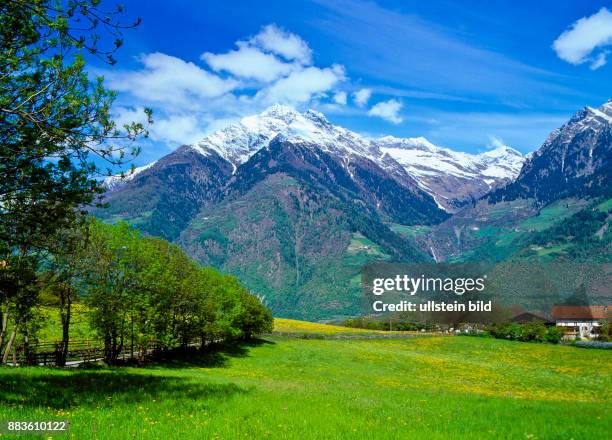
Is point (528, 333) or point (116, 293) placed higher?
point (116, 293)

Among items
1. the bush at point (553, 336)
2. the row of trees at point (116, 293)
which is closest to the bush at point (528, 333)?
the bush at point (553, 336)

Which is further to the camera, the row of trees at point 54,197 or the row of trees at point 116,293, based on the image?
the row of trees at point 116,293

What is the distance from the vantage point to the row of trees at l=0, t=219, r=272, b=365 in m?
35.2

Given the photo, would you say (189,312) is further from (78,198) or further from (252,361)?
(78,198)

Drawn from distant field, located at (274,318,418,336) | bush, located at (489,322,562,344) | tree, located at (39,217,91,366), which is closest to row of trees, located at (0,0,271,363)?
tree, located at (39,217,91,366)

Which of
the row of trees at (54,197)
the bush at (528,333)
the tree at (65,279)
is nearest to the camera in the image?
the row of trees at (54,197)

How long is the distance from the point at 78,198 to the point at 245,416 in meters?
8.45

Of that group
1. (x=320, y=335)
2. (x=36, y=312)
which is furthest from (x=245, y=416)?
(x=320, y=335)

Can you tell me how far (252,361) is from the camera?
67.9 metres

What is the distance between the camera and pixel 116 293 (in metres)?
42.6

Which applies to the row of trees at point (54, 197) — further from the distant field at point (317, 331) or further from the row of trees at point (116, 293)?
the distant field at point (317, 331)

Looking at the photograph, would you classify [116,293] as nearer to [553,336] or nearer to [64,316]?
[64,316]

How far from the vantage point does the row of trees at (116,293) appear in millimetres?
35156

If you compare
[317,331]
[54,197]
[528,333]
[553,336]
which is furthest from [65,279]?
[553,336]
